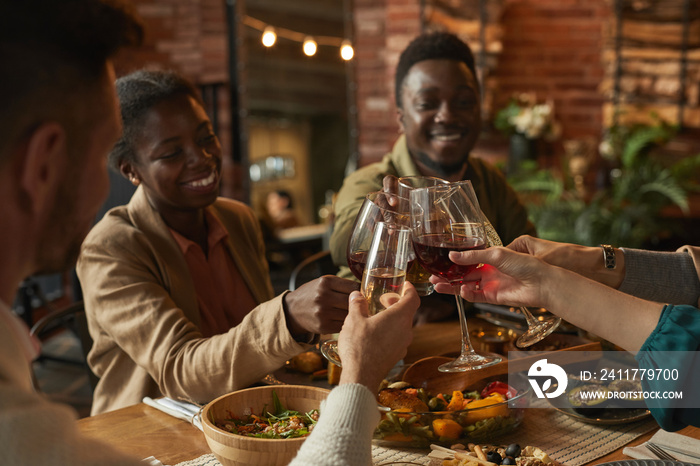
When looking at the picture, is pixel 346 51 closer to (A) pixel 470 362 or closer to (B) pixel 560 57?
(B) pixel 560 57

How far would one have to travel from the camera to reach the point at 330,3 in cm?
511

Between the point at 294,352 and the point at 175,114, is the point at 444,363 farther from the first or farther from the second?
the point at 175,114

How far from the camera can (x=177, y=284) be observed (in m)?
1.58

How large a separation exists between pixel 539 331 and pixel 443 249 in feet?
0.86

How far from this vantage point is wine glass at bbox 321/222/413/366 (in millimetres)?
1048

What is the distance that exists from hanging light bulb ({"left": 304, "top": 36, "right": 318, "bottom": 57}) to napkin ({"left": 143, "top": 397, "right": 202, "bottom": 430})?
423 cm

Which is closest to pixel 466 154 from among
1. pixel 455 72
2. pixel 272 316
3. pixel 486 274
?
→ pixel 455 72

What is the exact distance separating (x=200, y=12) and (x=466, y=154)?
3702 mm

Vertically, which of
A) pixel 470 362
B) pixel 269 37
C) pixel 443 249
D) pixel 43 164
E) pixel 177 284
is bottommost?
pixel 470 362

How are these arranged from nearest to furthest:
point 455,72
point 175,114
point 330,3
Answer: point 175,114, point 455,72, point 330,3

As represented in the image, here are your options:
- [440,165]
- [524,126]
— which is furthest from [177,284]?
[524,126]

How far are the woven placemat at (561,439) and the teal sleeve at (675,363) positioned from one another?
0.12m

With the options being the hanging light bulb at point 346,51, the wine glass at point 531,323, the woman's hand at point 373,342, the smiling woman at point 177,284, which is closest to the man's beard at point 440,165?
the smiling woman at point 177,284
